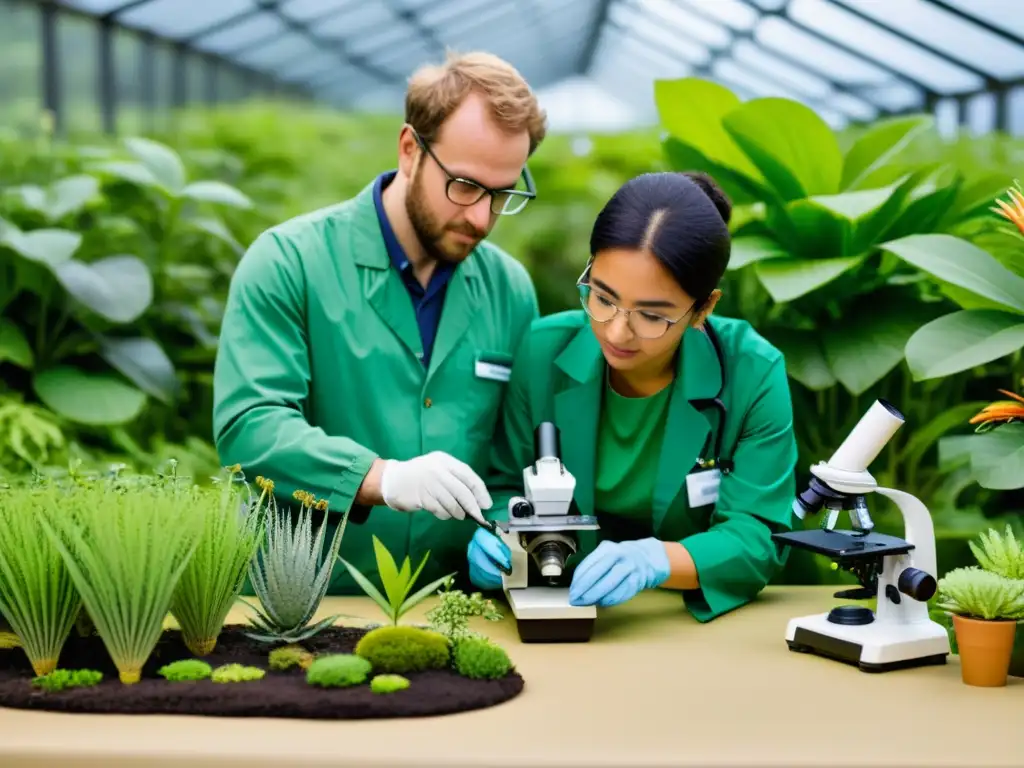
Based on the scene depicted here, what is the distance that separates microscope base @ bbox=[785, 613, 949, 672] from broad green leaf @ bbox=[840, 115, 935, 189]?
1.54 metres

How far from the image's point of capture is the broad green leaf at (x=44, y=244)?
342 centimetres

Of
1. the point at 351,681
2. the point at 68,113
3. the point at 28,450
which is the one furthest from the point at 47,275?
the point at 68,113

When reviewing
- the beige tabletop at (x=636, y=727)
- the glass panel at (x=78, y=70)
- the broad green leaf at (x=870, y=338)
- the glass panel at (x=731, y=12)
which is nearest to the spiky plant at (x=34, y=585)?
the beige tabletop at (x=636, y=727)

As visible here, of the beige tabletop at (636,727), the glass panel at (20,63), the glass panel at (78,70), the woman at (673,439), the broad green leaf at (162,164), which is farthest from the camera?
the glass panel at (78,70)

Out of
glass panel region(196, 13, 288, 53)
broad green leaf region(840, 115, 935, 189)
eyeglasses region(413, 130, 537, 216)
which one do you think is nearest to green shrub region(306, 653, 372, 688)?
eyeglasses region(413, 130, 537, 216)

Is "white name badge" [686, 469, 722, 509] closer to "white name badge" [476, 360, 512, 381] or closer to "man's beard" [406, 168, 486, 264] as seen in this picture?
"white name badge" [476, 360, 512, 381]

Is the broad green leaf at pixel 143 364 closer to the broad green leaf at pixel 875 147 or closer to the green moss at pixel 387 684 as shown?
the broad green leaf at pixel 875 147

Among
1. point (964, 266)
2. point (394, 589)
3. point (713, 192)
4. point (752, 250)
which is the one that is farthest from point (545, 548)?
point (752, 250)

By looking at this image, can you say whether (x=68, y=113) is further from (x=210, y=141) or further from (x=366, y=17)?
(x=366, y=17)

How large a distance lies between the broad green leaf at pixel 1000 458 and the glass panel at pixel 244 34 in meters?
8.75

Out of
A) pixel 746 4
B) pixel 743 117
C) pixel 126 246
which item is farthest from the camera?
pixel 746 4

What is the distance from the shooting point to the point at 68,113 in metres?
7.11

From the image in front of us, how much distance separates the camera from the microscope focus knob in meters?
1.57

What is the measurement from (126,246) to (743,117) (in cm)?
228
